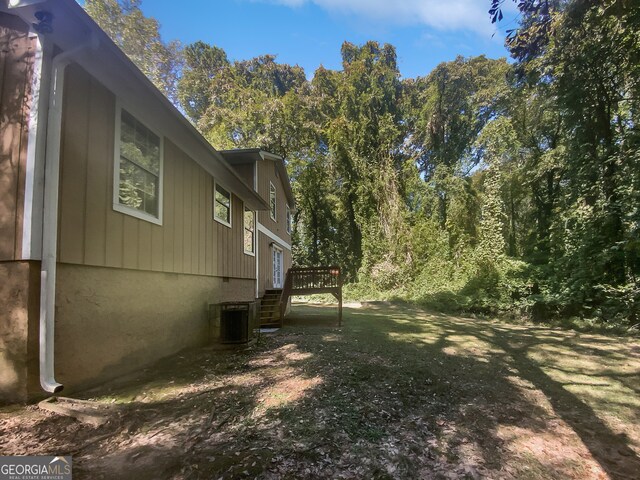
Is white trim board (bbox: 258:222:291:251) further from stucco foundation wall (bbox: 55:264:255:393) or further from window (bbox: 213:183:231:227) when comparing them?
stucco foundation wall (bbox: 55:264:255:393)

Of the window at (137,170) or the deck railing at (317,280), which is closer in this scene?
the window at (137,170)

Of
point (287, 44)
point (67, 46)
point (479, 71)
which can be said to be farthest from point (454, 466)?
point (479, 71)

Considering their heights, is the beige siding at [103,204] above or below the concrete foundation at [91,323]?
above

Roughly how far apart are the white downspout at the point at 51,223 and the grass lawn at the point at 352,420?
0.43 meters

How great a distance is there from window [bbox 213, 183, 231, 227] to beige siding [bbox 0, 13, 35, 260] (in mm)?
4160

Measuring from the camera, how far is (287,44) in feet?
42.6

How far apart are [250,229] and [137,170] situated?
545 centimetres

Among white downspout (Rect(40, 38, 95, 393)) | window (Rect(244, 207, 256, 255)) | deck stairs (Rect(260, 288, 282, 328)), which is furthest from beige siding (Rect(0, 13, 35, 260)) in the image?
deck stairs (Rect(260, 288, 282, 328))

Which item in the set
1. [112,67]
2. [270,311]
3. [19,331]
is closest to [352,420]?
[19,331]

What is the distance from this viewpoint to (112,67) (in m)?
4.00

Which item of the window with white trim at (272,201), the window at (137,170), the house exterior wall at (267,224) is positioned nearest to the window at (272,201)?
the window with white trim at (272,201)

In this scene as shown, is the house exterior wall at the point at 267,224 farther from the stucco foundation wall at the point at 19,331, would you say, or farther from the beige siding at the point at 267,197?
the stucco foundation wall at the point at 19,331

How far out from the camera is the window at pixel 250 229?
1016 cm

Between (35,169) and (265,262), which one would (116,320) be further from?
(265,262)
